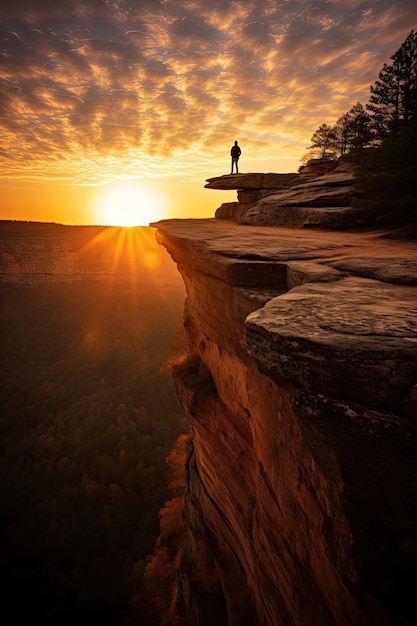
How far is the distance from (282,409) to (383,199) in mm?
7247

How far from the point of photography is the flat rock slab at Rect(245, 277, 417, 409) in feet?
7.88

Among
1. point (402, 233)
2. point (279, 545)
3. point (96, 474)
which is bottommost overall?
point (96, 474)

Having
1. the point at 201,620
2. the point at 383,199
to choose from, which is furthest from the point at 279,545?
the point at 383,199

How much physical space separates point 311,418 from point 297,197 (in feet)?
33.1

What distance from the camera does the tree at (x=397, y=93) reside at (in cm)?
1013

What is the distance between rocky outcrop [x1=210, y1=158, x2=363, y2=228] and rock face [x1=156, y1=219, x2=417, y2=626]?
1237mm

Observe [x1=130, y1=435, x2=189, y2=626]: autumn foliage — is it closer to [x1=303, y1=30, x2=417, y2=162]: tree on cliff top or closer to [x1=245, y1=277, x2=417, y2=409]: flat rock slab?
[x1=245, y1=277, x2=417, y2=409]: flat rock slab

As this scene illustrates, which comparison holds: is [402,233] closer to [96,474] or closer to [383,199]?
[383,199]

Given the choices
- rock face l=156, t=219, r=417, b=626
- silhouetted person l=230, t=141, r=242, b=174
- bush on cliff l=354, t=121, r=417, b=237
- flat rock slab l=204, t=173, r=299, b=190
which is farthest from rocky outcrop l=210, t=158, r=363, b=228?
silhouetted person l=230, t=141, r=242, b=174

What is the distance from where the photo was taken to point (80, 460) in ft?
107

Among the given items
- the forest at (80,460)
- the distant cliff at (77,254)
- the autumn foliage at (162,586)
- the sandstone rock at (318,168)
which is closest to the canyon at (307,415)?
the sandstone rock at (318,168)

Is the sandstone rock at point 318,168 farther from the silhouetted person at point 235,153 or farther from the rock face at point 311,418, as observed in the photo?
the rock face at point 311,418

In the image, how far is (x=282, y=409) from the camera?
4559mm

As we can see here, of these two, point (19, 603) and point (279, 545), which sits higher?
point (279, 545)
